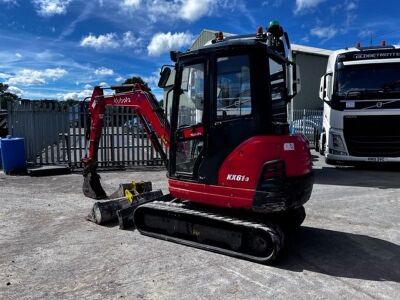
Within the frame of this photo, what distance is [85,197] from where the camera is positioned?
27.6ft

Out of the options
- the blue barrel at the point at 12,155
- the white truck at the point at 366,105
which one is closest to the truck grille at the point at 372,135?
the white truck at the point at 366,105

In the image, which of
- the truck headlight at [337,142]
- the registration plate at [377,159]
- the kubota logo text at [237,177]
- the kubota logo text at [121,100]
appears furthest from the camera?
the truck headlight at [337,142]

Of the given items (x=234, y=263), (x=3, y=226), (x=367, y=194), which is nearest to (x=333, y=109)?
(x=367, y=194)

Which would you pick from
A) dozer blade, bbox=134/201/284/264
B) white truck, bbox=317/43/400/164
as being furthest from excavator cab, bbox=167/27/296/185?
white truck, bbox=317/43/400/164

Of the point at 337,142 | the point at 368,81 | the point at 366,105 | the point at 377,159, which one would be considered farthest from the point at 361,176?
the point at 368,81

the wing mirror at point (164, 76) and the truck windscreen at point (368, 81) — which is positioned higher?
the truck windscreen at point (368, 81)

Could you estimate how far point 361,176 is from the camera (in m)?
11.1

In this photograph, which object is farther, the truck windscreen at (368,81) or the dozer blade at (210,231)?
the truck windscreen at (368,81)

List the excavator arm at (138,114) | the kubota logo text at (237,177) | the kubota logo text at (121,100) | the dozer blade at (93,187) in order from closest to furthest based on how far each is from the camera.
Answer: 1. the kubota logo text at (237,177)
2. the excavator arm at (138,114)
3. the kubota logo text at (121,100)
4. the dozer blade at (93,187)

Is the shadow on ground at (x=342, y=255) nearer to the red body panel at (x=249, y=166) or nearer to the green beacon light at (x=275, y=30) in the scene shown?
the red body panel at (x=249, y=166)

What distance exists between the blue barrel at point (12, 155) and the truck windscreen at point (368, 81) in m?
8.77

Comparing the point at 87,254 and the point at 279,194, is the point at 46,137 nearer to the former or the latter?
the point at 87,254

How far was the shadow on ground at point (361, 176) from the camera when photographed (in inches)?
394

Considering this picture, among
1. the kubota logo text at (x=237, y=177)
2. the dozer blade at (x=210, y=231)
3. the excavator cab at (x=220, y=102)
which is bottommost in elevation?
the dozer blade at (x=210, y=231)
